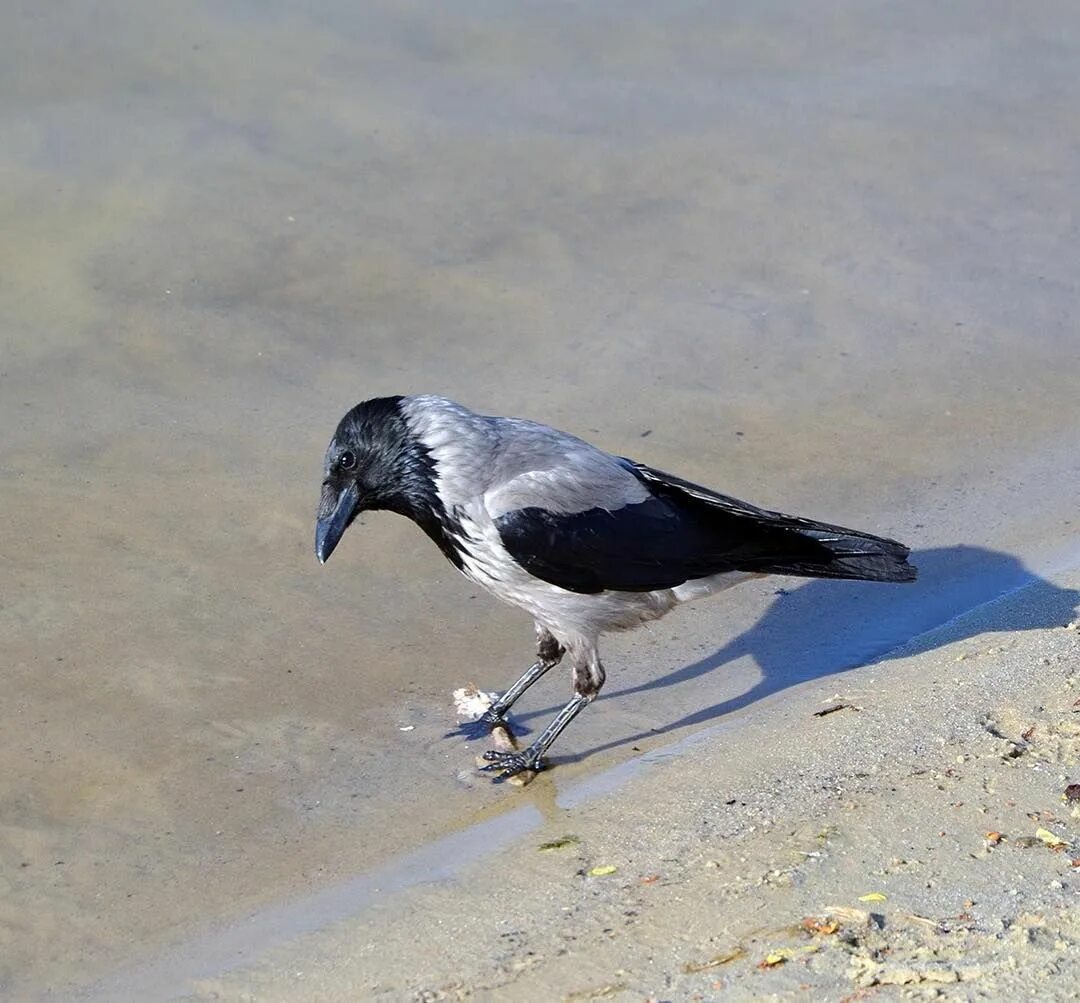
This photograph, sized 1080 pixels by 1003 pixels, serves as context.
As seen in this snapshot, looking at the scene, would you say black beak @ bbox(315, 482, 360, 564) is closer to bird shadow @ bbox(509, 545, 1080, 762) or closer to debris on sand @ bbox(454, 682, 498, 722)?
debris on sand @ bbox(454, 682, 498, 722)

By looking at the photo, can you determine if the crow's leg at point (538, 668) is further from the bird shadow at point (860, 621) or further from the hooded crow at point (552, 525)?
the bird shadow at point (860, 621)

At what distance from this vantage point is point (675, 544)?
232 inches

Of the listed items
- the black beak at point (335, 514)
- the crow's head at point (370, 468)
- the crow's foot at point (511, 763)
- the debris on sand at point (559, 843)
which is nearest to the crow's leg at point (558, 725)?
the crow's foot at point (511, 763)

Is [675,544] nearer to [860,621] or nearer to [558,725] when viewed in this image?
[558,725]

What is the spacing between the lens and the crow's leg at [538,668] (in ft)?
19.5

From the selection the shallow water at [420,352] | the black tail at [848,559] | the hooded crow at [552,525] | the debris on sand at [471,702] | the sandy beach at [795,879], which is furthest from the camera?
the black tail at [848,559]

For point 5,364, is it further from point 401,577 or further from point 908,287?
point 908,287

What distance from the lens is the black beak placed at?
5742 millimetres

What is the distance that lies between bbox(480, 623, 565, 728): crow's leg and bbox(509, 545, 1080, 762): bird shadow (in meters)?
0.13

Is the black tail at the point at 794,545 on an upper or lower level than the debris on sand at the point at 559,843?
upper

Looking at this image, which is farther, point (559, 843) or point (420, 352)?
point (420, 352)

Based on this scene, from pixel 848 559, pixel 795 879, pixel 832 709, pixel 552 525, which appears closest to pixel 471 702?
pixel 552 525

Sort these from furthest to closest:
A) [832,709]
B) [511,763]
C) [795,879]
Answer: [832,709] → [511,763] → [795,879]

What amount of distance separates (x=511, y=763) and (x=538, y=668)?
569 mm
